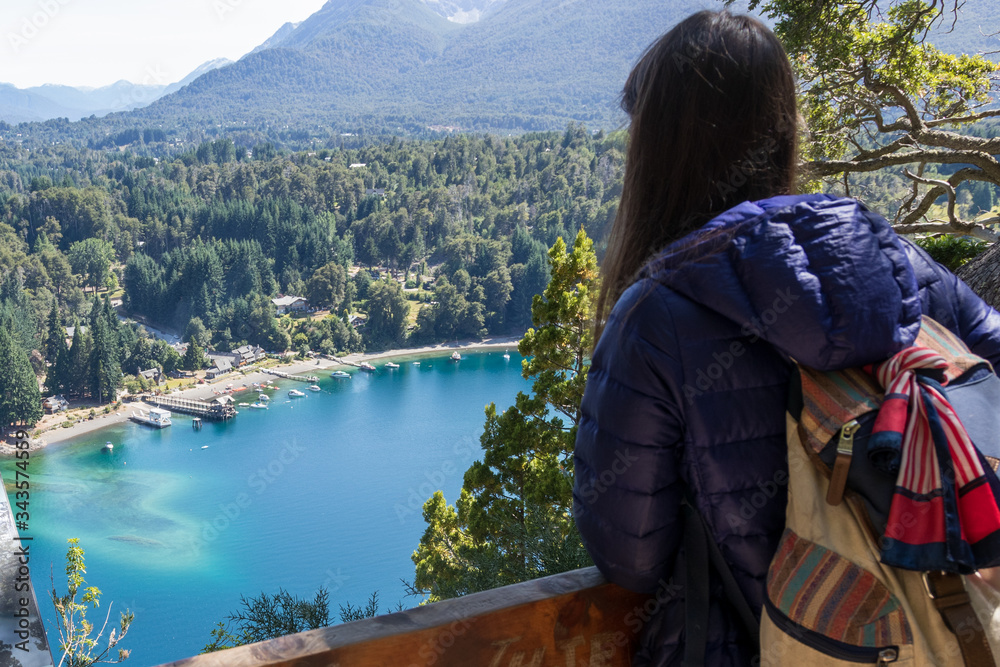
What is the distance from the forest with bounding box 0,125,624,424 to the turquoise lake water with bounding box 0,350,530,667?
4588 mm

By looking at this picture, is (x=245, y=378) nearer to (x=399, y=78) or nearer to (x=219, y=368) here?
(x=219, y=368)

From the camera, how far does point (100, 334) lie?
92.4ft

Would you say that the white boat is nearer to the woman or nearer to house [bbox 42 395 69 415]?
house [bbox 42 395 69 415]

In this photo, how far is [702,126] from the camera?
71 cm

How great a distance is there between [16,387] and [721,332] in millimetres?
28853

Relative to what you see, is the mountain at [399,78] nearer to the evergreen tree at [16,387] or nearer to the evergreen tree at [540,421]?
the evergreen tree at [16,387]

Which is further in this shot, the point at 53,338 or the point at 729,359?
the point at 53,338

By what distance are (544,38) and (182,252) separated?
8490cm

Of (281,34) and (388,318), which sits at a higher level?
(281,34)

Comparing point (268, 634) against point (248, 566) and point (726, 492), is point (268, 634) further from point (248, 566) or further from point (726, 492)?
point (248, 566)

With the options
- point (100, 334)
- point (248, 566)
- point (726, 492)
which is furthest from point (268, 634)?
point (100, 334)

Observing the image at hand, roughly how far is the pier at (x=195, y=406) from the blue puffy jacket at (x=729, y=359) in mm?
28586

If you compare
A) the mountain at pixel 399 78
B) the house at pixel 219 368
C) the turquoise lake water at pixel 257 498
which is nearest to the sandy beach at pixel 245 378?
the house at pixel 219 368

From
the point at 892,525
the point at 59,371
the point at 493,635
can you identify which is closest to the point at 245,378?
the point at 59,371
